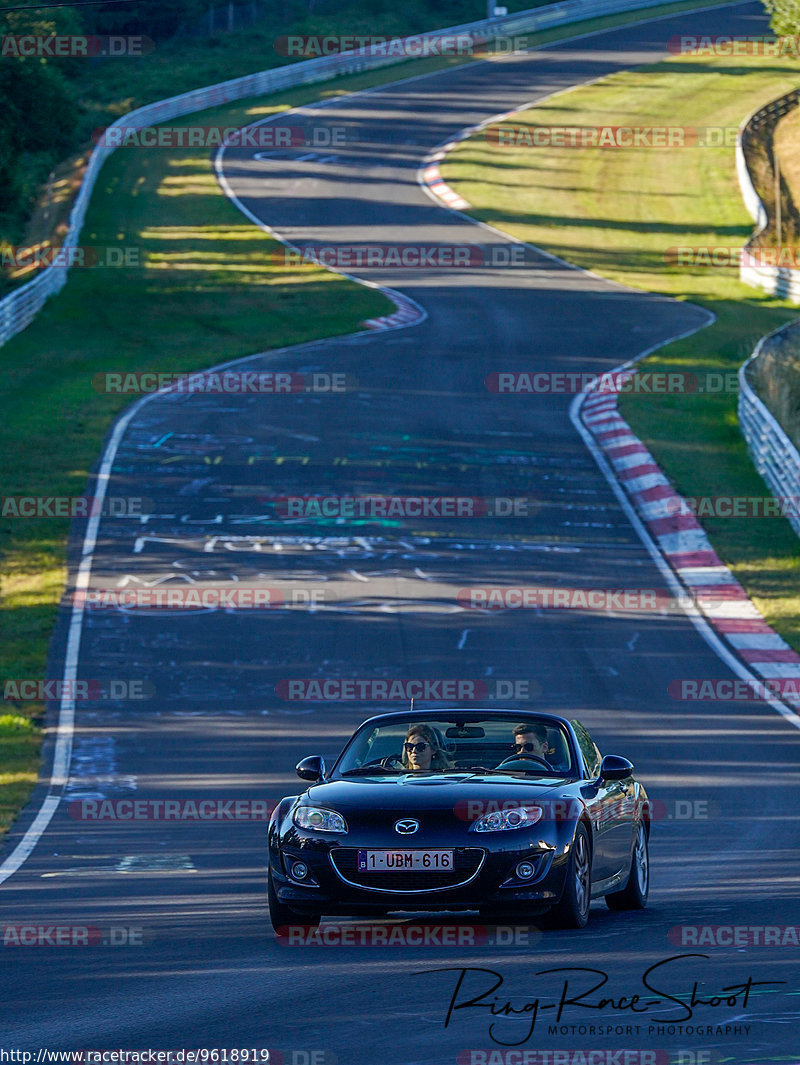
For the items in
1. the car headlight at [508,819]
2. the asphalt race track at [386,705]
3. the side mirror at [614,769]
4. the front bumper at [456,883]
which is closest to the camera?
the asphalt race track at [386,705]

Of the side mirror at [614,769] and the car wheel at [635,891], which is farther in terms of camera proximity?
the car wheel at [635,891]

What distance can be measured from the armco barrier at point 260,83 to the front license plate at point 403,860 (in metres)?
31.7

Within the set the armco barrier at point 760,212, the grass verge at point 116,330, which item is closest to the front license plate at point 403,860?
the grass verge at point 116,330

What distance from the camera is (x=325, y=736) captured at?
16.0 meters

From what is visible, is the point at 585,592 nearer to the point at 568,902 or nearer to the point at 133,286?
the point at 568,902

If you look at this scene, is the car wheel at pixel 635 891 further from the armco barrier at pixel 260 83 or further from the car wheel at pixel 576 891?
the armco barrier at pixel 260 83

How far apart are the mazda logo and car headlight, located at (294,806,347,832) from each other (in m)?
0.29

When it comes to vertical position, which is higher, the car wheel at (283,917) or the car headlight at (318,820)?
the car headlight at (318,820)


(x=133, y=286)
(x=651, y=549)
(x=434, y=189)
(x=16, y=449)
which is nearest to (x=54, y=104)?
(x=133, y=286)

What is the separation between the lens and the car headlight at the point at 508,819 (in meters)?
8.13

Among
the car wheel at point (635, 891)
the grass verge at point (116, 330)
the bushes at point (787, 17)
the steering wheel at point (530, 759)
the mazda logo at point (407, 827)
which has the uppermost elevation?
the bushes at point (787, 17)

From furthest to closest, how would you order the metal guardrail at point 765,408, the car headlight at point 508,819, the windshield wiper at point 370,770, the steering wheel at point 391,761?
the metal guardrail at point 765,408
the steering wheel at point 391,761
the windshield wiper at point 370,770
the car headlight at point 508,819

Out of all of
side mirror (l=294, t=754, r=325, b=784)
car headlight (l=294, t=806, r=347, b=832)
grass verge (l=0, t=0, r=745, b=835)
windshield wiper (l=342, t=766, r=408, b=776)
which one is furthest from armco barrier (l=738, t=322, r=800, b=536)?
car headlight (l=294, t=806, r=347, b=832)

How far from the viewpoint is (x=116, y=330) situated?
39719mm
